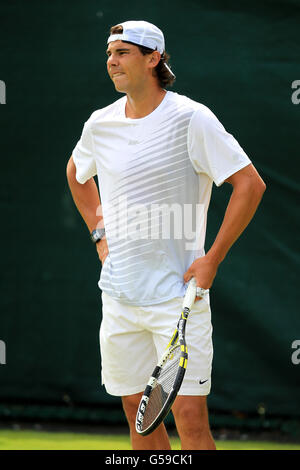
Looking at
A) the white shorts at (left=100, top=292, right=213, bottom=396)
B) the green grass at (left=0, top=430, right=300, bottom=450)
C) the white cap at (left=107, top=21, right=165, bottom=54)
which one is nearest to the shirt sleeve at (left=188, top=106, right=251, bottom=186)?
the white cap at (left=107, top=21, right=165, bottom=54)

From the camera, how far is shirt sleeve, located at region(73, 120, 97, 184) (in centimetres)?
289

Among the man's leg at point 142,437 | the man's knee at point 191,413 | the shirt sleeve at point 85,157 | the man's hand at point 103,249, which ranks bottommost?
the man's leg at point 142,437

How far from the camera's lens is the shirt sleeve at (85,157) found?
9.50 feet

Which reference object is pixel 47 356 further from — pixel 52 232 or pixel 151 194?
pixel 151 194

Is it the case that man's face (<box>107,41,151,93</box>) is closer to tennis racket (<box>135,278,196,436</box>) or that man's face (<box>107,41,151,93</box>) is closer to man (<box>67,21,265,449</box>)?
man (<box>67,21,265,449</box>)

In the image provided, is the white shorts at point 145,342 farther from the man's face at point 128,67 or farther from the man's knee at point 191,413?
the man's face at point 128,67

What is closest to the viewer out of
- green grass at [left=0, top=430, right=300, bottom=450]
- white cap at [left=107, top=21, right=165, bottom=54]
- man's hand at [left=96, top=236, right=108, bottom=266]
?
white cap at [left=107, top=21, right=165, bottom=54]

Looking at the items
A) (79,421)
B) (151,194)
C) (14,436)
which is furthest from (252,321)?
(151,194)

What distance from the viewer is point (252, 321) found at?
4.13 m

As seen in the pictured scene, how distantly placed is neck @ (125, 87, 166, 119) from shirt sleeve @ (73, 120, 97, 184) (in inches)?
7.8

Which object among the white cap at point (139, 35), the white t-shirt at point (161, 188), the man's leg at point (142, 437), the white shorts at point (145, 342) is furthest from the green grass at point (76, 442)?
the white cap at point (139, 35)

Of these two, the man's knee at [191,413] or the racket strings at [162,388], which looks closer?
the racket strings at [162,388]

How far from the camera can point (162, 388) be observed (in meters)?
2.49

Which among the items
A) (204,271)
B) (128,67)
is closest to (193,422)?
(204,271)
